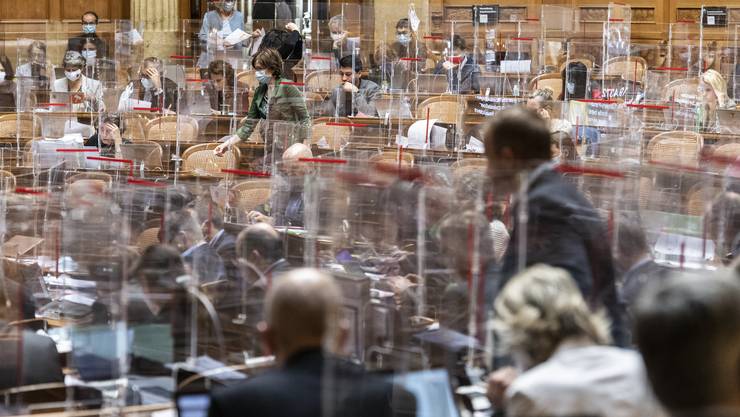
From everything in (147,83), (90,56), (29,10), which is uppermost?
(29,10)

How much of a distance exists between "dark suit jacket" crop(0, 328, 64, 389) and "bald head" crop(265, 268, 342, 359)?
155 cm

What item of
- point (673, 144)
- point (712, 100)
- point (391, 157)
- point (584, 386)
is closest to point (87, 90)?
point (391, 157)

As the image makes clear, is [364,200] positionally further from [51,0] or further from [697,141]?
[51,0]

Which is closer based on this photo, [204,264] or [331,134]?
[204,264]

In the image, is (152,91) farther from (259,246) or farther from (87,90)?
(259,246)

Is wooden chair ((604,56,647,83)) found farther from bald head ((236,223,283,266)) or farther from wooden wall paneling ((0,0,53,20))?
wooden wall paneling ((0,0,53,20))

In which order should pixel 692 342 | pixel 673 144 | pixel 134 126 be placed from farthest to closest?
pixel 134 126, pixel 673 144, pixel 692 342

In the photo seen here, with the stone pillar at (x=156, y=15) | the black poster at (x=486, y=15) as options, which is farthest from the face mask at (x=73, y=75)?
the black poster at (x=486, y=15)

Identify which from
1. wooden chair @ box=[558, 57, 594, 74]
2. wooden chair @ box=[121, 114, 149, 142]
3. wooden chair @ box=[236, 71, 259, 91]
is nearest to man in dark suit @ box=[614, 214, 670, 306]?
wooden chair @ box=[558, 57, 594, 74]

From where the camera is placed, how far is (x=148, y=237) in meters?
4.49

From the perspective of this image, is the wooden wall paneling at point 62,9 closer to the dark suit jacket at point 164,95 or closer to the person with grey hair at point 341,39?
the person with grey hair at point 341,39

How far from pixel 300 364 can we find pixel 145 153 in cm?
647

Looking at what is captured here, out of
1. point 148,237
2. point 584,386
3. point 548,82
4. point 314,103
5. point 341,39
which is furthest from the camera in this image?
point 341,39

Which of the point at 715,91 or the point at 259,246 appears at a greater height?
the point at 715,91
